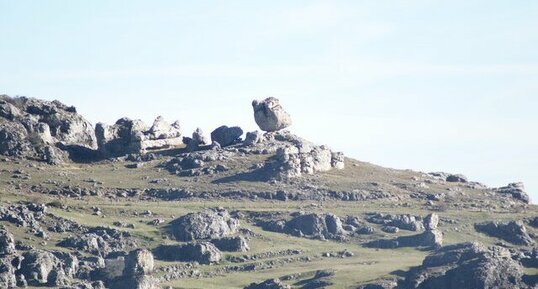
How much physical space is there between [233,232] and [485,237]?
2925 centimetres

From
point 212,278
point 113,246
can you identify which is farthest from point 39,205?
point 212,278

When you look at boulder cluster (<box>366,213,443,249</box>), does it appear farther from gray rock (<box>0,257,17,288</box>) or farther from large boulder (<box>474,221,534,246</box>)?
gray rock (<box>0,257,17,288</box>)

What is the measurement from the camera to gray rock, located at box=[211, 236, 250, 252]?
590ft

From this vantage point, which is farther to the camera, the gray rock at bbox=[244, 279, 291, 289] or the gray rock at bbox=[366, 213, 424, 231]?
the gray rock at bbox=[366, 213, 424, 231]

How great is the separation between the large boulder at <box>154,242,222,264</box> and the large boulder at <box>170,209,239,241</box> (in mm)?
5650

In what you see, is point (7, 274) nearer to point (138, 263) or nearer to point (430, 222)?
point (138, 263)

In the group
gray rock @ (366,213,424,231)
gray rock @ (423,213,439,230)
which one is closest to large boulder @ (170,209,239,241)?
gray rock @ (366,213,424,231)

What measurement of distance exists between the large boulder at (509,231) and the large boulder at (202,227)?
29490 mm

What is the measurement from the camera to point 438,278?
14900 cm

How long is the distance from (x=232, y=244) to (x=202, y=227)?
4917 millimetres

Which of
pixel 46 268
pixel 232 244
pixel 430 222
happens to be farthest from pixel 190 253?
pixel 430 222

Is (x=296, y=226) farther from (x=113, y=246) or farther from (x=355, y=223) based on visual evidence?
(x=113, y=246)

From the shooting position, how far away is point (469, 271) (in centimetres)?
14725

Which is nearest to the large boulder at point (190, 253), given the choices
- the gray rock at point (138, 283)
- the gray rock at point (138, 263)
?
the gray rock at point (138, 263)
